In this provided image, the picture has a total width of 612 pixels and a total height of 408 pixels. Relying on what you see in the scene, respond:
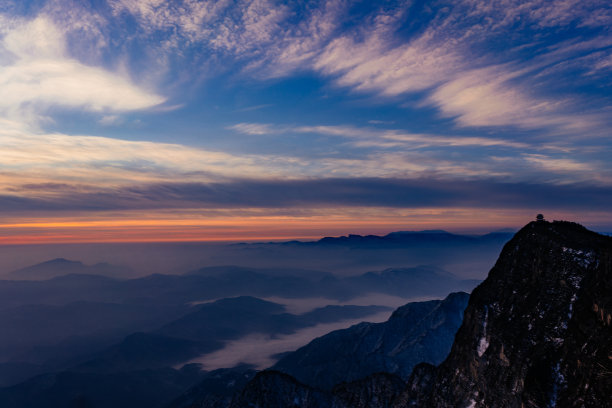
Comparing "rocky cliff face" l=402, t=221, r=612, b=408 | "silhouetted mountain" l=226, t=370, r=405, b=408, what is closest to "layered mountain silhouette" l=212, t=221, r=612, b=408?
"rocky cliff face" l=402, t=221, r=612, b=408

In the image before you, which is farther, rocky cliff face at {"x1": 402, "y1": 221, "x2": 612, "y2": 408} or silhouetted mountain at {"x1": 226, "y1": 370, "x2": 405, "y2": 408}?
silhouetted mountain at {"x1": 226, "y1": 370, "x2": 405, "y2": 408}

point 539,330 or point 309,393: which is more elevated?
point 539,330

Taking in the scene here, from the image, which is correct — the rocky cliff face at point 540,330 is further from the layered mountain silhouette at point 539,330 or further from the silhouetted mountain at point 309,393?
the silhouetted mountain at point 309,393

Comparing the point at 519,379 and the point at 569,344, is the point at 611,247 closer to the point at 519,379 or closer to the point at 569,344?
the point at 569,344

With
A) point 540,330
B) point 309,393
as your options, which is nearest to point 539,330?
point 540,330

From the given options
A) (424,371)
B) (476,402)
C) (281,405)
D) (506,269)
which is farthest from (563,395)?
(281,405)

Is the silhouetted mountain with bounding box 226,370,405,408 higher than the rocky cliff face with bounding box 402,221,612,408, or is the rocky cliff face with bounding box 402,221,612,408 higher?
the rocky cliff face with bounding box 402,221,612,408

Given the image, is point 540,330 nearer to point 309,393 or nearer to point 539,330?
point 539,330

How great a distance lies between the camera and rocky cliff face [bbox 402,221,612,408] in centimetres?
5081

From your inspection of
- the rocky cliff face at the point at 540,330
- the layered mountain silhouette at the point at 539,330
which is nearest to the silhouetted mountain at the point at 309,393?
the rocky cliff face at the point at 540,330

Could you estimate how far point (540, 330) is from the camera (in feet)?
208

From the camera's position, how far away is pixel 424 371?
116 meters

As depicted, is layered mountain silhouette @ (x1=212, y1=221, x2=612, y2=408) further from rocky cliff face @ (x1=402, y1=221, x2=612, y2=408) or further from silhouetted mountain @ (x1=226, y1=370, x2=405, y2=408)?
silhouetted mountain @ (x1=226, y1=370, x2=405, y2=408)

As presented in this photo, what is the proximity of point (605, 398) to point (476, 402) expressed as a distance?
34.3m
